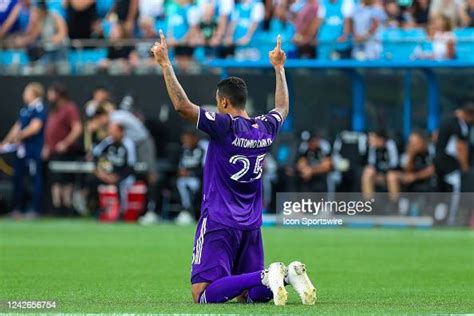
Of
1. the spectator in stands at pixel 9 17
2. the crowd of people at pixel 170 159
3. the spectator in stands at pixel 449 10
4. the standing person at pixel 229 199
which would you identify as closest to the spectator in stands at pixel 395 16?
the spectator in stands at pixel 449 10

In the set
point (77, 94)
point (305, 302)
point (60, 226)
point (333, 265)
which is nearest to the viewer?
point (305, 302)

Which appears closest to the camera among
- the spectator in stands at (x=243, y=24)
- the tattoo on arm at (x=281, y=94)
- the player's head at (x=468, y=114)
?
the tattoo on arm at (x=281, y=94)

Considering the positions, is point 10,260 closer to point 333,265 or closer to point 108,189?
point 333,265

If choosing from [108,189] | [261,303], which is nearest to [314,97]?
[108,189]

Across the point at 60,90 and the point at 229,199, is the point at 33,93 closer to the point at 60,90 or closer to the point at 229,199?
the point at 60,90

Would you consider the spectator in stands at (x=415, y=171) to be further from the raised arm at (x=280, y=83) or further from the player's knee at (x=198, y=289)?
the player's knee at (x=198, y=289)

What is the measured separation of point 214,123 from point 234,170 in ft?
1.47

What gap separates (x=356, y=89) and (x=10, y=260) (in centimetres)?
1041

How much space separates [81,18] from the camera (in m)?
27.5

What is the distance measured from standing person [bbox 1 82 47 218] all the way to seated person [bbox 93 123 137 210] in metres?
1.30

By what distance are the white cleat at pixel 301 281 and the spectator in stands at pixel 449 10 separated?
1434cm

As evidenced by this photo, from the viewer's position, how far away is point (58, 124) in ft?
85.5

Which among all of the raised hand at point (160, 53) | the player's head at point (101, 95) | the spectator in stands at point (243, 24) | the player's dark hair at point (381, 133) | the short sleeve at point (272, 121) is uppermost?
the spectator in stands at point (243, 24)

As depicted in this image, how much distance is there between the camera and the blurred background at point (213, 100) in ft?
77.2
